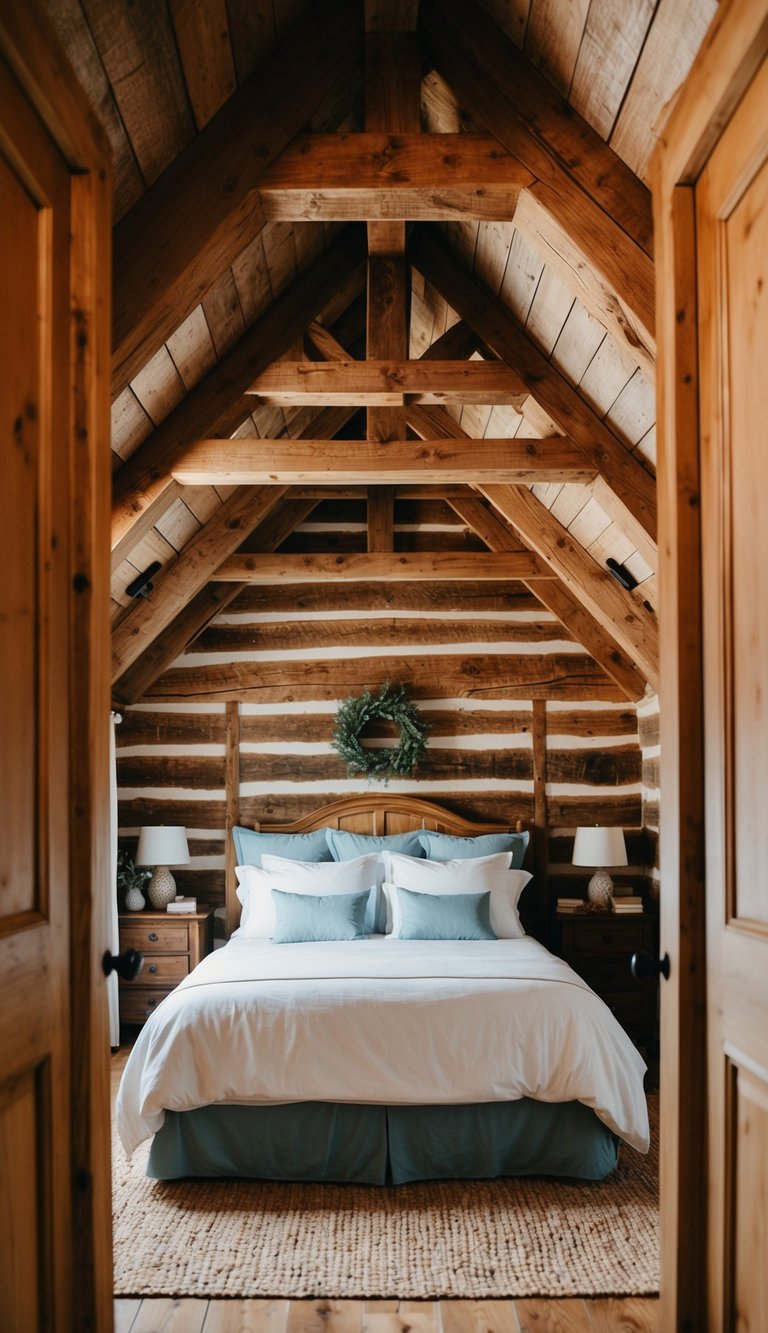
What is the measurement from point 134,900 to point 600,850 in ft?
8.68

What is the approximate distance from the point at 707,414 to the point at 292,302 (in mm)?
3029

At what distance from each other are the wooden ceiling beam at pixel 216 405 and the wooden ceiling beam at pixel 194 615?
181cm

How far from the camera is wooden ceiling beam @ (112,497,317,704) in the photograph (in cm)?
632

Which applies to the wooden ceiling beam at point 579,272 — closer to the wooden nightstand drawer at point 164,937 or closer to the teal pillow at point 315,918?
the teal pillow at point 315,918

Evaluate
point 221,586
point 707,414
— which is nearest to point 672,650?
point 707,414

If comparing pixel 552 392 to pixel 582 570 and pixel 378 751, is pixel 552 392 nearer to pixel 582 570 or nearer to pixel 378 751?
pixel 582 570

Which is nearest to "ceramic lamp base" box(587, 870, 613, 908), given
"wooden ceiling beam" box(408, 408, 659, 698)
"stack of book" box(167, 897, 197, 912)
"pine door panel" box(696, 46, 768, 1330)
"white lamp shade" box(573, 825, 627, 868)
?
"white lamp shade" box(573, 825, 627, 868)

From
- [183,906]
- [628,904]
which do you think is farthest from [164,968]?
[628,904]

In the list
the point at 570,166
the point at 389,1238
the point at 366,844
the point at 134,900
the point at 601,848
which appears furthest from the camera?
the point at 366,844

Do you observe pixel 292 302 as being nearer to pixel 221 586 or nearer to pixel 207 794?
pixel 221 586

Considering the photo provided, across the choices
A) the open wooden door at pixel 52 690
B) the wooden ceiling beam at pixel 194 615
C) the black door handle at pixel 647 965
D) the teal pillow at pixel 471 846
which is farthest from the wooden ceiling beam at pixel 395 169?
the teal pillow at pixel 471 846

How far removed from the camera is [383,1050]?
3.93 metres

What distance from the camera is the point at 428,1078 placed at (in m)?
3.89

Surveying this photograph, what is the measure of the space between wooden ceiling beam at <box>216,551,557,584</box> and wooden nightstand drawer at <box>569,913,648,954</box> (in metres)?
1.95
